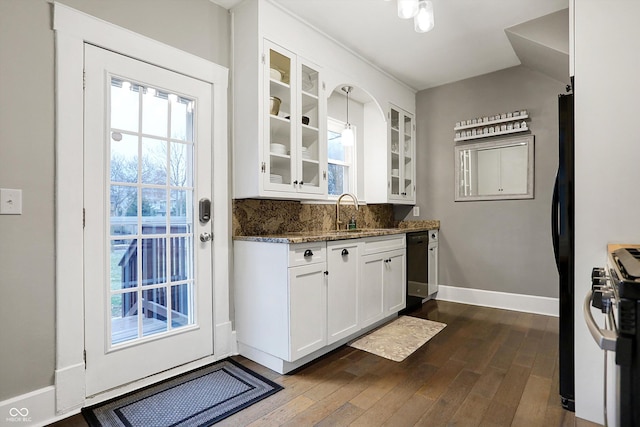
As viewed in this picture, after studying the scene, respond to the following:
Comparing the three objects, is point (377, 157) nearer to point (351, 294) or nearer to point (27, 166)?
point (351, 294)

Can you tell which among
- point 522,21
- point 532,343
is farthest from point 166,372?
point 522,21

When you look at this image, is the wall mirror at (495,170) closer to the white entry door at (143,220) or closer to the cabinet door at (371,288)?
the cabinet door at (371,288)

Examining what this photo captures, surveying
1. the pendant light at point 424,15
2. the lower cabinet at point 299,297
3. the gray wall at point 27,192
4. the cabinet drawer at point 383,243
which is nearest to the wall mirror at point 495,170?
the cabinet drawer at point 383,243

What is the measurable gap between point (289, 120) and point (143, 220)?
1.31 metres

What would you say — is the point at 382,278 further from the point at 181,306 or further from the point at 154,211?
the point at 154,211

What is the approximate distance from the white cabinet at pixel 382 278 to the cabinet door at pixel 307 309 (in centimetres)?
53

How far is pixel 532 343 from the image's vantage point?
8.93ft

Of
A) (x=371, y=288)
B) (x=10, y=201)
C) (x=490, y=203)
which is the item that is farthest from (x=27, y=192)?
(x=490, y=203)

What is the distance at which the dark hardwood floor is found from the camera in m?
1.74

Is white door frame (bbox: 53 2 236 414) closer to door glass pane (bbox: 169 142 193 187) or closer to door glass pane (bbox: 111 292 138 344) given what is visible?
door glass pane (bbox: 111 292 138 344)

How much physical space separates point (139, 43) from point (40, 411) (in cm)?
219

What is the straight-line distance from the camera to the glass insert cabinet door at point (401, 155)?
3.99 meters

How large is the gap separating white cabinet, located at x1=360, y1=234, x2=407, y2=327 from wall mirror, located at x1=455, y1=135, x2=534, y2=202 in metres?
1.23

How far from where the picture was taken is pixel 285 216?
3.00m
